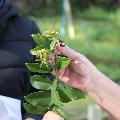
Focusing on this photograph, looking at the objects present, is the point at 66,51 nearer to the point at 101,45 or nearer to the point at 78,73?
the point at 78,73

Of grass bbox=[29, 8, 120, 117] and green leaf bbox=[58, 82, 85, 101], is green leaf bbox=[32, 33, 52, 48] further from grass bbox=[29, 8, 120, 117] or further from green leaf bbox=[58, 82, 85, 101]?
grass bbox=[29, 8, 120, 117]

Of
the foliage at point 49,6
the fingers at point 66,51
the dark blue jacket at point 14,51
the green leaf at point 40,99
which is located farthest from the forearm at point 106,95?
the foliage at point 49,6

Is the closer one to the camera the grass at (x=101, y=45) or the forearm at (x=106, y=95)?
the forearm at (x=106, y=95)

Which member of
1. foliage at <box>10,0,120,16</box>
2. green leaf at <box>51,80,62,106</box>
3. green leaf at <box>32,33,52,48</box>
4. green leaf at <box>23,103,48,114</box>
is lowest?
foliage at <box>10,0,120,16</box>

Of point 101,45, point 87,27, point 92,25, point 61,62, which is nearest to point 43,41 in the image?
point 61,62

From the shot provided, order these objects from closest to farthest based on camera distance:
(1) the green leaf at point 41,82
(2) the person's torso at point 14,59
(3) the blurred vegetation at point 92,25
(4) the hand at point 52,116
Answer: (4) the hand at point 52,116, (1) the green leaf at point 41,82, (2) the person's torso at point 14,59, (3) the blurred vegetation at point 92,25

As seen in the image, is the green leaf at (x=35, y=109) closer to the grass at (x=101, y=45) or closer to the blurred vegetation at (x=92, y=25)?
the blurred vegetation at (x=92, y=25)

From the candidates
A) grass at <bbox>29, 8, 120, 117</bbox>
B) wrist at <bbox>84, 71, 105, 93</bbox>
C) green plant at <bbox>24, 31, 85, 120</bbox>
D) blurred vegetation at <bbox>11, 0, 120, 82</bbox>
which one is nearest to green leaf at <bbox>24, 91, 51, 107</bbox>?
green plant at <bbox>24, 31, 85, 120</bbox>

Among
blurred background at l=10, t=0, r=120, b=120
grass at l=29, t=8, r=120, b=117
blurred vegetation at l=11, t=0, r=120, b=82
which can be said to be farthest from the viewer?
blurred vegetation at l=11, t=0, r=120, b=82
